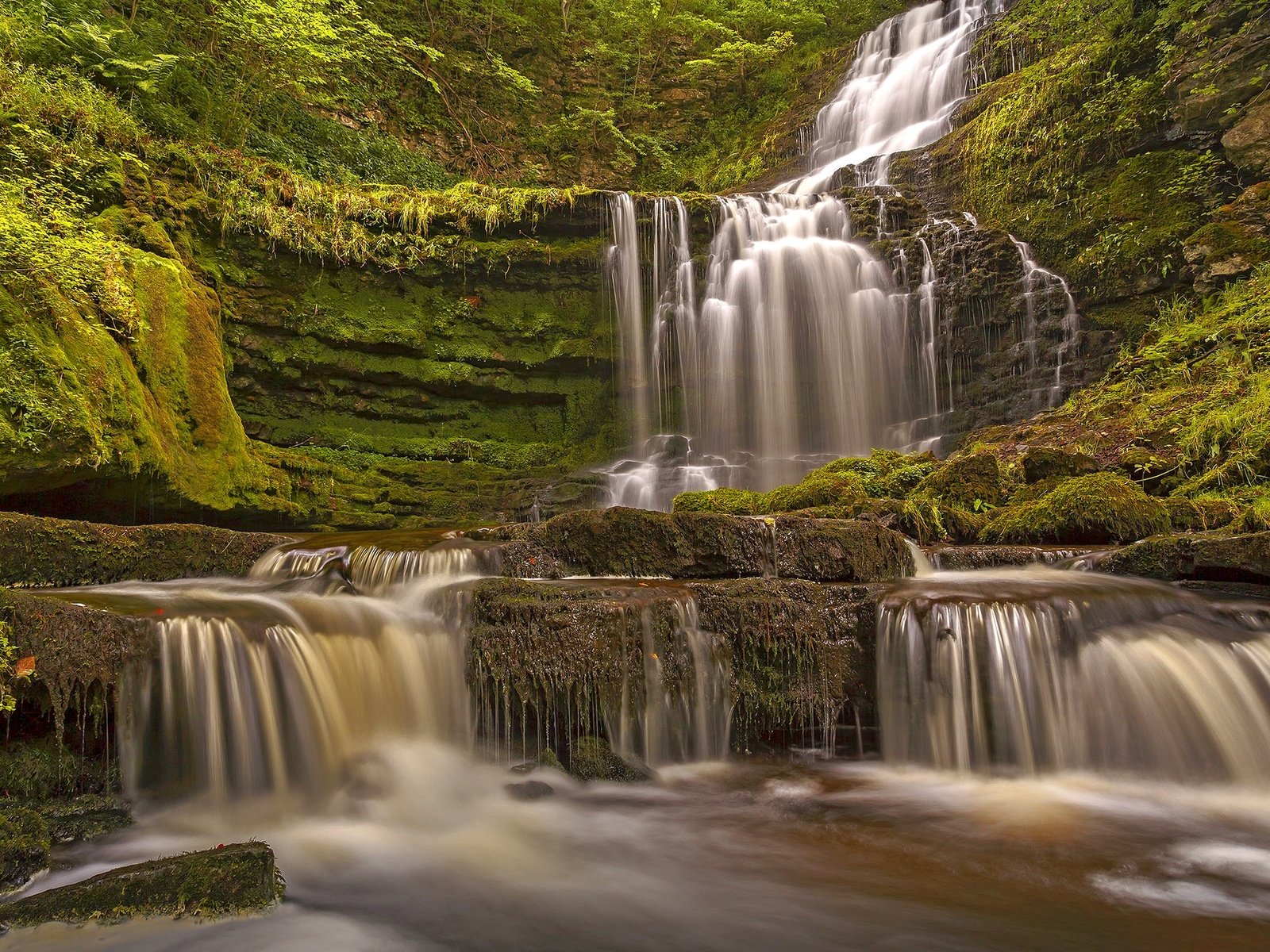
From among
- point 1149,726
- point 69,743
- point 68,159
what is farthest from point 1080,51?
point 69,743

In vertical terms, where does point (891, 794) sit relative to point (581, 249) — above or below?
below

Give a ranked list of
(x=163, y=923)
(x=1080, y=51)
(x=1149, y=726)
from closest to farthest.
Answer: (x=163, y=923) < (x=1149, y=726) < (x=1080, y=51)

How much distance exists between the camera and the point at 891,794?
411cm

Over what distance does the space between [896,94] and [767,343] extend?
9053 mm

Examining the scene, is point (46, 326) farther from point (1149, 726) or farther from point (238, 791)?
point (1149, 726)

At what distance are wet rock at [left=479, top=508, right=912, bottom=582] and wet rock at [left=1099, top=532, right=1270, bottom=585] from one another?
175 centimetres

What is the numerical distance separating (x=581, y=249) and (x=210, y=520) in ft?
25.8

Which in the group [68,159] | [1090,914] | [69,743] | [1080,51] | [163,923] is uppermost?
[1080,51]

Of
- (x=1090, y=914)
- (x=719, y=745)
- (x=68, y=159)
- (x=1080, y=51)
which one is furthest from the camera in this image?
(x=1080, y=51)

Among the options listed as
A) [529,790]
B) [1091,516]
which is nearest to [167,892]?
[529,790]

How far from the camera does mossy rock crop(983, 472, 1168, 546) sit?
21.8 ft

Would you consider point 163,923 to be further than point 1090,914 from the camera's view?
No

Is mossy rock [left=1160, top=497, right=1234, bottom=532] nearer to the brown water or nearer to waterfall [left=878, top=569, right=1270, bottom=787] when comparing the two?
waterfall [left=878, top=569, right=1270, bottom=787]

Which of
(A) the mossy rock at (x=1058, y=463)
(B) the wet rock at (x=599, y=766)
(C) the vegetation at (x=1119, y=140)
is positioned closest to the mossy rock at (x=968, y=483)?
(A) the mossy rock at (x=1058, y=463)
